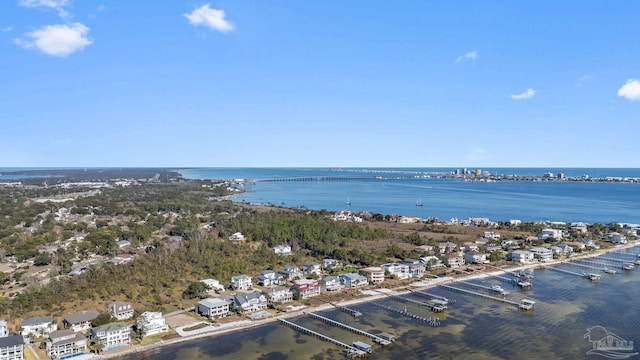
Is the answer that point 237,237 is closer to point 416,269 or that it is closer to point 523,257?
point 416,269

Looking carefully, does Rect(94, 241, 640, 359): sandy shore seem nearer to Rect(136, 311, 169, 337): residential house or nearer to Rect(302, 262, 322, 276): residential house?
Rect(136, 311, 169, 337): residential house

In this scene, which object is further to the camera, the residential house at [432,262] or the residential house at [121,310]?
the residential house at [432,262]

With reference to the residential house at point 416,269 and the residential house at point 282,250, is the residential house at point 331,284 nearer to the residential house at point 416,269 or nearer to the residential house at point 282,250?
the residential house at point 416,269

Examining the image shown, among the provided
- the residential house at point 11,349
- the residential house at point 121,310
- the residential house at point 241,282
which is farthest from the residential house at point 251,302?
the residential house at point 11,349

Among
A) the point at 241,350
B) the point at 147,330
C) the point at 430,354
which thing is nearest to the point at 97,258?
the point at 147,330

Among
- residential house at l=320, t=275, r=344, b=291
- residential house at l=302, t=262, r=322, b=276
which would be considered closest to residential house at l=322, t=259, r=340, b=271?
residential house at l=302, t=262, r=322, b=276

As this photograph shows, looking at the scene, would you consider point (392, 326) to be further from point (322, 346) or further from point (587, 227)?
point (587, 227)

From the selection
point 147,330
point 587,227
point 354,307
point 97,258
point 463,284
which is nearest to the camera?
point 147,330
